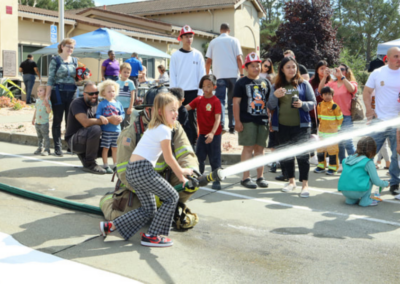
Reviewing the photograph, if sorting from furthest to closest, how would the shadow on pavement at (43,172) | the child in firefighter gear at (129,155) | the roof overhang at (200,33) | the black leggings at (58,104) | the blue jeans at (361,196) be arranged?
the roof overhang at (200,33)
the black leggings at (58,104)
the shadow on pavement at (43,172)
the blue jeans at (361,196)
the child in firefighter gear at (129,155)

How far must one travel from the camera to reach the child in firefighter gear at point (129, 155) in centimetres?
484

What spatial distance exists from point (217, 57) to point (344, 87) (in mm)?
2785

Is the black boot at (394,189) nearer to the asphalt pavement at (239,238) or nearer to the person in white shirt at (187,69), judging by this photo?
the asphalt pavement at (239,238)

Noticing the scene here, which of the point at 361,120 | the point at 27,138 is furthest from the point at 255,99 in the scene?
the point at 27,138

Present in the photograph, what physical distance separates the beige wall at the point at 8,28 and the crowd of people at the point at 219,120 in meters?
12.8

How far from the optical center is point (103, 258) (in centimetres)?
410

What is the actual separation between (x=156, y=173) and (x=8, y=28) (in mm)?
18171

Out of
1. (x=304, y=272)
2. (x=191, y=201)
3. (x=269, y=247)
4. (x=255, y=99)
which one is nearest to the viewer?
(x=304, y=272)

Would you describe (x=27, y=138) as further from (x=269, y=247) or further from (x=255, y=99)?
(x=269, y=247)

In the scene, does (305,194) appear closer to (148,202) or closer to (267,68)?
(148,202)

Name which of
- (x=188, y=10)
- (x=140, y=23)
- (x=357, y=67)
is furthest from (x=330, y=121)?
(x=188, y=10)

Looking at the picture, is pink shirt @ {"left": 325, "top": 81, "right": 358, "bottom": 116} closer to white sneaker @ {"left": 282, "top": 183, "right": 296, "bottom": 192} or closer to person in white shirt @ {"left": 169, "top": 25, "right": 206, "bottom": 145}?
white sneaker @ {"left": 282, "top": 183, "right": 296, "bottom": 192}

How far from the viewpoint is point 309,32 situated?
26750 mm

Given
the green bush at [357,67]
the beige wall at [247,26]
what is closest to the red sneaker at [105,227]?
the green bush at [357,67]
